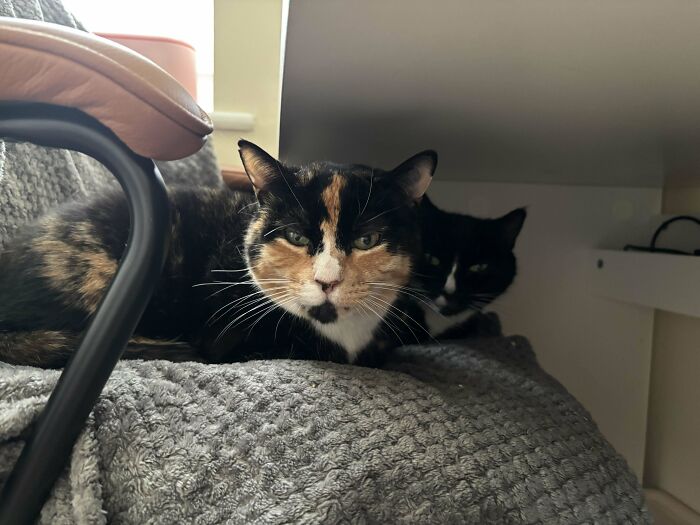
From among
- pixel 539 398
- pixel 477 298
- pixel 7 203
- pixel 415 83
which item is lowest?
pixel 539 398

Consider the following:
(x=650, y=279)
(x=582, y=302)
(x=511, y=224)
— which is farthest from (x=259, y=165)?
(x=582, y=302)

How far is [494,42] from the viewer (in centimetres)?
66

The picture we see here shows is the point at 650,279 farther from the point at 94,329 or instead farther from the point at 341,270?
the point at 94,329

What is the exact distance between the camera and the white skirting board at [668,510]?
142 centimetres

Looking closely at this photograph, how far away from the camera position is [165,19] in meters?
1.78

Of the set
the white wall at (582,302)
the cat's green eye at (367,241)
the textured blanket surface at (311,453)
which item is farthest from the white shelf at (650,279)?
the cat's green eye at (367,241)

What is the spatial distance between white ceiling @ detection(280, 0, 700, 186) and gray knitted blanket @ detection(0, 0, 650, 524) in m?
0.42

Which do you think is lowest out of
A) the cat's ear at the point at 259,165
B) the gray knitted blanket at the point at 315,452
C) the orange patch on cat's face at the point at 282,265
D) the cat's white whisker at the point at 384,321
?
the gray knitted blanket at the point at 315,452

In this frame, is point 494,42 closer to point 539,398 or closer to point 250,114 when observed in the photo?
point 539,398

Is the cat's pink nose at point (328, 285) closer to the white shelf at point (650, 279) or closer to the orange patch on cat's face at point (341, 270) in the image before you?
the orange patch on cat's face at point (341, 270)

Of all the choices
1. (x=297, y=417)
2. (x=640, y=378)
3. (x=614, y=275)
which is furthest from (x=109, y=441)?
(x=640, y=378)

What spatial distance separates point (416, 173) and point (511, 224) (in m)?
0.44

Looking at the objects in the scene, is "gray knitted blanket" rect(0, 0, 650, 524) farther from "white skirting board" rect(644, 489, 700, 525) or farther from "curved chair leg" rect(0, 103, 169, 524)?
"white skirting board" rect(644, 489, 700, 525)

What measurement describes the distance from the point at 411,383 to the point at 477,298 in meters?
0.55
